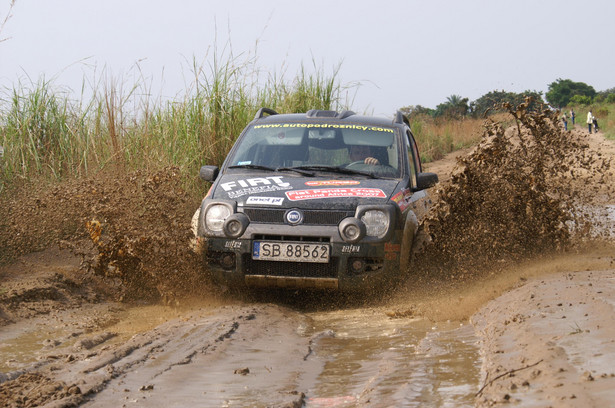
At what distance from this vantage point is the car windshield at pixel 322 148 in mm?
7109

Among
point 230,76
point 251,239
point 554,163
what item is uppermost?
point 230,76

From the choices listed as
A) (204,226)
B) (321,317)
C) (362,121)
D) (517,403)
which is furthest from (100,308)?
(517,403)

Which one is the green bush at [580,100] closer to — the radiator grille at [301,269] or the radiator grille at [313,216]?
the radiator grille at [313,216]

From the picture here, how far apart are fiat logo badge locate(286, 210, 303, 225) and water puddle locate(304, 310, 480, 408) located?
2.64 feet

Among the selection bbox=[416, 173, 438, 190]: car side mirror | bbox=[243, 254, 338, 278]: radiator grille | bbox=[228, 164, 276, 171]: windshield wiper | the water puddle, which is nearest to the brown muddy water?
the water puddle

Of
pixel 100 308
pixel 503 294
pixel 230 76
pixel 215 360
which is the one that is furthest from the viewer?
pixel 230 76

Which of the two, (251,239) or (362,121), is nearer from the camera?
(251,239)

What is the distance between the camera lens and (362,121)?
25.1ft

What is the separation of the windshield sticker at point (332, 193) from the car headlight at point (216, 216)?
52 cm

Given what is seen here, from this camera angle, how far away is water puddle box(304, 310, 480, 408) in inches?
139

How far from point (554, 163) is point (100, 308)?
4535 millimetres

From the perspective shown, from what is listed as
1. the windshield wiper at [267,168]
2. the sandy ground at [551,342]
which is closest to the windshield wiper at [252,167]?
the windshield wiper at [267,168]

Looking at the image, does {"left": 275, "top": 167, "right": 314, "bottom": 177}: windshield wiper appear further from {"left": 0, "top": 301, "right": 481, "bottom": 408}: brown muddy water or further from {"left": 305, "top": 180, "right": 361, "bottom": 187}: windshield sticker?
{"left": 0, "top": 301, "right": 481, "bottom": 408}: brown muddy water

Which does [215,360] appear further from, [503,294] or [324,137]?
[324,137]
